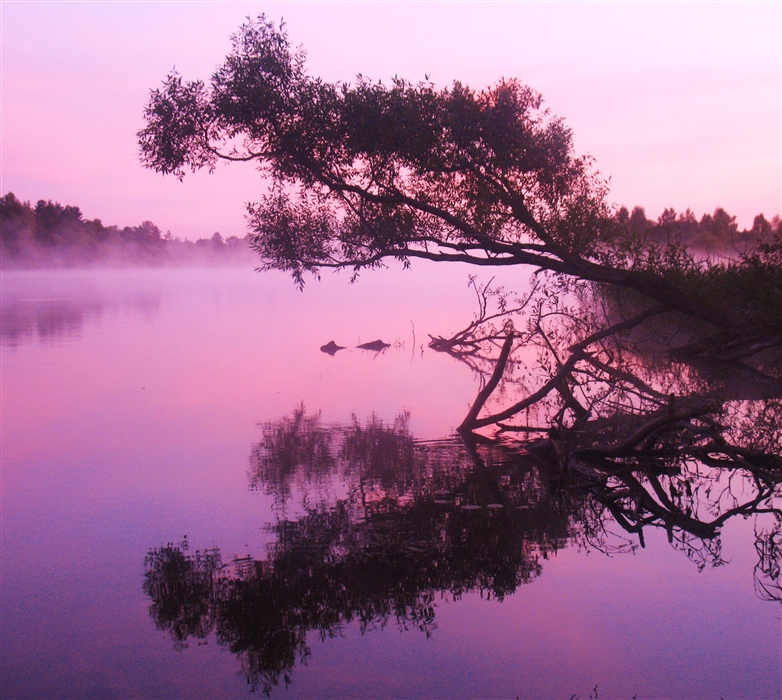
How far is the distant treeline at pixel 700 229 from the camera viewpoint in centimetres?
1983

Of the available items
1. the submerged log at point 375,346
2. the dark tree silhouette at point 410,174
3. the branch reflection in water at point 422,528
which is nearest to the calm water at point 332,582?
the branch reflection in water at point 422,528

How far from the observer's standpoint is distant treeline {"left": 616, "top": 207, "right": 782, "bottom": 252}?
19.8 metres

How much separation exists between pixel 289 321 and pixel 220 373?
71.5 ft

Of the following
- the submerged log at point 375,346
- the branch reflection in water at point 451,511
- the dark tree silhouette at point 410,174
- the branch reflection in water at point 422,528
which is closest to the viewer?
the branch reflection in water at point 422,528

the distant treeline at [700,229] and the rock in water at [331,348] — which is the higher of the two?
the distant treeline at [700,229]

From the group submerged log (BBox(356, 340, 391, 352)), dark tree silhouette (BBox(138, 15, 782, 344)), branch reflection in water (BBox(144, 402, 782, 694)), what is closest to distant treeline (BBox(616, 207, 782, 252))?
dark tree silhouette (BBox(138, 15, 782, 344))

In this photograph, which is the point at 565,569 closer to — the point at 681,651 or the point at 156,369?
the point at 681,651

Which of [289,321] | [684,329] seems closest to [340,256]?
[684,329]

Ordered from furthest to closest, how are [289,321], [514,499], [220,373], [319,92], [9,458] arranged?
[289,321], [220,373], [319,92], [9,458], [514,499]

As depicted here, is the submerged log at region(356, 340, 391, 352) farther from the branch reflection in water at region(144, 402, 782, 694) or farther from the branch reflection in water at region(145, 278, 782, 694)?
the branch reflection in water at region(144, 402, 782, 694)

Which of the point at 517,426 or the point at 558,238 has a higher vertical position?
the point at 558,238

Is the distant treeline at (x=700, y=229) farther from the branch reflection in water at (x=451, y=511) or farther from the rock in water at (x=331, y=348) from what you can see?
the rock in water at (x=331, y=348)

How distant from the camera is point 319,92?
54.6ft

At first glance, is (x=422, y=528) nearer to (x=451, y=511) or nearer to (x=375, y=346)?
(x=451, y=511)
